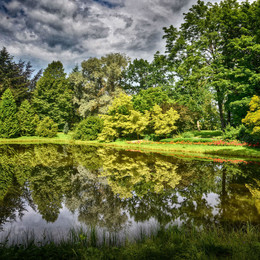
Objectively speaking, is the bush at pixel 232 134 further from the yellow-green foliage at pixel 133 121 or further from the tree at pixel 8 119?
the tree at pixel 8 119

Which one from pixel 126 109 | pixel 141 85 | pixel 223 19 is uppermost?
pixel 223 19

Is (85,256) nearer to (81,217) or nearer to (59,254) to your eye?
(59,254)

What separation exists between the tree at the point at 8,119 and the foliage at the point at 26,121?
3.65ft

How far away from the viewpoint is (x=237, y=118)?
21.8m

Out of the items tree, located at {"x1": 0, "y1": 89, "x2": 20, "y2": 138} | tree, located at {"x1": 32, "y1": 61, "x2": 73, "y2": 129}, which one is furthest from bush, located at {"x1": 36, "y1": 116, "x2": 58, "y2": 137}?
tree, located at {"x1": 32, "y1": 61, "x2": 73, "y2": 129}

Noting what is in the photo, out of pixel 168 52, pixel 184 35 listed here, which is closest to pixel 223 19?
pixel 184 35

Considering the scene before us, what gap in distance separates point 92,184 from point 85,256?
223 inches

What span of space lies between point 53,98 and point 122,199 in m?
39.8

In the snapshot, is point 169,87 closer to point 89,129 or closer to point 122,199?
point 89,129

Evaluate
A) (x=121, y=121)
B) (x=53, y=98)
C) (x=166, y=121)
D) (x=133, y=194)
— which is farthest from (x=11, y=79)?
(x=133, y=194)

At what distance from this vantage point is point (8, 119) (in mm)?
32781

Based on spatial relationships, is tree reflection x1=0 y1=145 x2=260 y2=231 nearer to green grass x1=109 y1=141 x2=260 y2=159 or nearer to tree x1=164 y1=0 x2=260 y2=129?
green grass x1=109 y1=141 x2=260 y2=159

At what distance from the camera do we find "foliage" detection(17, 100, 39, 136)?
34.7 metres

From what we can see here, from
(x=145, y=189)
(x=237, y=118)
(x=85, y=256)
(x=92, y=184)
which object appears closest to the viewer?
(x=85, y=256)
